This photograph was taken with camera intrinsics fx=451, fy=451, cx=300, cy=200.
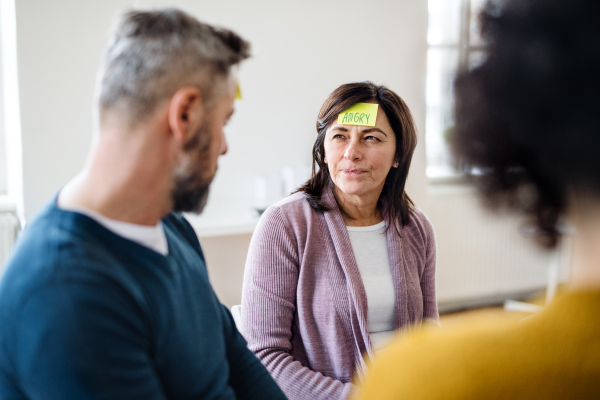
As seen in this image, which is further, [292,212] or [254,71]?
[254,71]

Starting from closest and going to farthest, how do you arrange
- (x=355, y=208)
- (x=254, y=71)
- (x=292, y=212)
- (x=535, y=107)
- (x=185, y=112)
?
(x=535, y=107) → (x=185, y=112) → (x=292, y=212) → (x=355, y=208) → (x=254, y=71)

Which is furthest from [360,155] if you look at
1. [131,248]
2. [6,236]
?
[6,236]

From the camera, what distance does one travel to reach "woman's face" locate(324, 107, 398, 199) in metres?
1.60

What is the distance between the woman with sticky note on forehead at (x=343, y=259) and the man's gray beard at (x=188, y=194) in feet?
2.09

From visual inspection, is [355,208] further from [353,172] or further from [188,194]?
[188,194]

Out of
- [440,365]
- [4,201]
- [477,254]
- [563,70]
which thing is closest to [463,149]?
[563,70]

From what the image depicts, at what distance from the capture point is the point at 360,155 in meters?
1.61

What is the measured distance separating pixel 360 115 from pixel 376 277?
0.57 metres

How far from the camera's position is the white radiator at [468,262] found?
3529 mm

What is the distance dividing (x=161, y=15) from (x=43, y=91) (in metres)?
2.00

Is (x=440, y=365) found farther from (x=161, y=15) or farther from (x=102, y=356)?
(x=161, y=15)

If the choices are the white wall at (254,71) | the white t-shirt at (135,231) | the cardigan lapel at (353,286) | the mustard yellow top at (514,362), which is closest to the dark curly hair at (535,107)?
the mustard yellow top at (514,362)

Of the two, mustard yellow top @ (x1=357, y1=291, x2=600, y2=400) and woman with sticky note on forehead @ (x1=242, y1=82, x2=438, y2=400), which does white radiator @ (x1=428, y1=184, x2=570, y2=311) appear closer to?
woman with sticky note on forehead @ (x1=242, y1=82, x2=438, y2=400)

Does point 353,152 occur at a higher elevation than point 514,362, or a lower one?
higher
